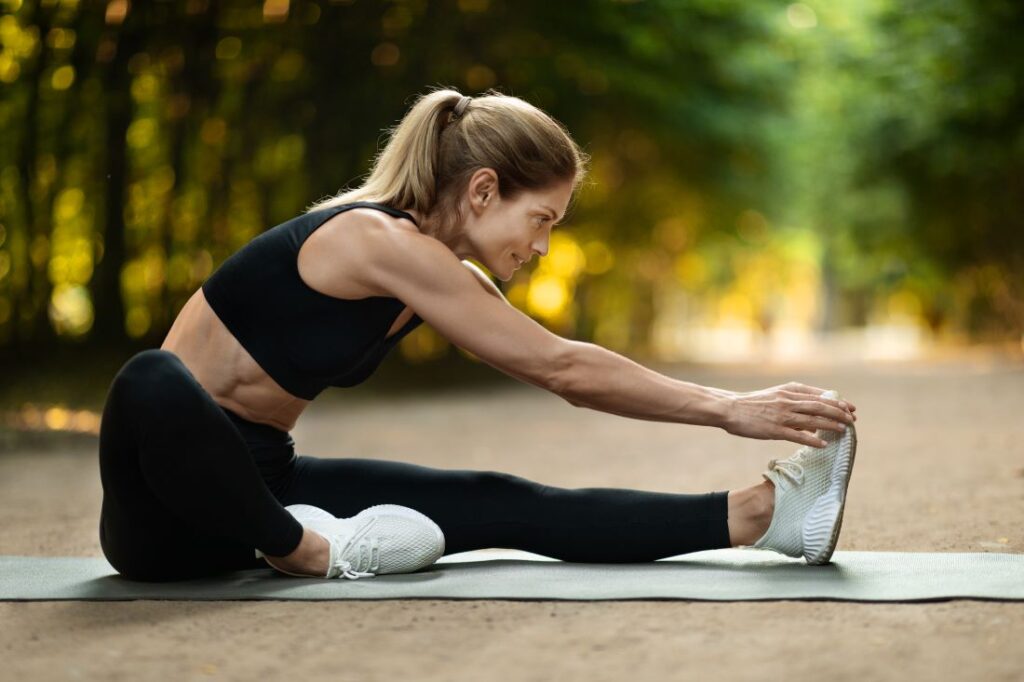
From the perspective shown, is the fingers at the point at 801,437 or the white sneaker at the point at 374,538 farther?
the white sneaker at the point at 374,538

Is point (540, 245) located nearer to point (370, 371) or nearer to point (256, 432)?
point (370, 371)

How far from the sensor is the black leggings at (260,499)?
3104 mm

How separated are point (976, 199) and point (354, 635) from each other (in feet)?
67.7

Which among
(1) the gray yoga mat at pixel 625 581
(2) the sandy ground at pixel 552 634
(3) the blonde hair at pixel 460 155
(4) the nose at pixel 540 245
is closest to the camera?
(2) the sandy ground at pixel 552 634

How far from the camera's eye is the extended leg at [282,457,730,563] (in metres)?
3.59

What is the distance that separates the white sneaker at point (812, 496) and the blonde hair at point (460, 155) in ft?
3.03

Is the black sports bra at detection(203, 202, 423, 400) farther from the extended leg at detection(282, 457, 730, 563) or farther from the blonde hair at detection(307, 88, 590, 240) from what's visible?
the extended leg at detection(282, 457, 730, 563)

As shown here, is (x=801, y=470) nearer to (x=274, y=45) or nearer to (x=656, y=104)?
(x=274, y=45)

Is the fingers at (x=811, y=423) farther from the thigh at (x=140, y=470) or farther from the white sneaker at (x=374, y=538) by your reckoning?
the thigh at (x=140, y=470)

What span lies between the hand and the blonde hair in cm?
75

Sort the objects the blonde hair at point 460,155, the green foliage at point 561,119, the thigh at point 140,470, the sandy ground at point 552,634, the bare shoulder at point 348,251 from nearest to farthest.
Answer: the sandy ground at point 552,634, the thigh at point 140,470, the bare shoulder at point 348,251, the blonde hair at point 460,155, the green foliage at point 561,119

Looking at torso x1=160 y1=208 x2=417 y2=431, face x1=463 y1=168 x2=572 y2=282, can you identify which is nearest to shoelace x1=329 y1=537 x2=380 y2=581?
torso x1=160 y1=208 x2=417 y2=431

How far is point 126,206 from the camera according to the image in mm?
14531

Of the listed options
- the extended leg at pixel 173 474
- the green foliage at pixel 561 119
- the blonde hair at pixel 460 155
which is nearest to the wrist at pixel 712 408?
the blonde hair at pixel 460 155
